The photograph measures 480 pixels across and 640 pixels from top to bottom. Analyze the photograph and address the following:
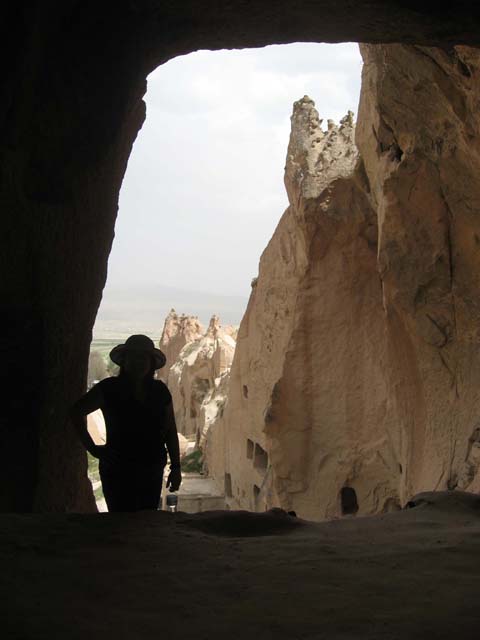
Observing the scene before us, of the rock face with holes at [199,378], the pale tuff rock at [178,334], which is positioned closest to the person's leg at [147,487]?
the rock face with holes at [199,378]

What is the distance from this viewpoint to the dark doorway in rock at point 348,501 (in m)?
9.58

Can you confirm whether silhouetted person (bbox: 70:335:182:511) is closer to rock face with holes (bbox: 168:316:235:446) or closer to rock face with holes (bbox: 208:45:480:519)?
rock face with holes (bbox: 208:45:480:519)

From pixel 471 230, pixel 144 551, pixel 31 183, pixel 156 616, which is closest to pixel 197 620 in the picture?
pixel 156 616

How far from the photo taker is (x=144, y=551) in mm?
2287

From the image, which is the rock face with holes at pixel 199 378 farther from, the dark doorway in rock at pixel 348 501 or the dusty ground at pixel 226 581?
the dusty ground at pixel 226 581

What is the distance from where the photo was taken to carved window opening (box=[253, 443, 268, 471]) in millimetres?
12906

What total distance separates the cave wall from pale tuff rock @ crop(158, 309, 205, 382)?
28.5m

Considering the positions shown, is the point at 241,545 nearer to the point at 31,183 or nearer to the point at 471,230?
the point at 31,183

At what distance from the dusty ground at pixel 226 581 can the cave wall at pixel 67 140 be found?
3.04 ft

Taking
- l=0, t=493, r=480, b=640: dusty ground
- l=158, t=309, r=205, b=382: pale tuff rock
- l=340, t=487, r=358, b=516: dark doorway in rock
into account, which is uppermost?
l=158, t=309, r=205, b=382: pale tuff rock

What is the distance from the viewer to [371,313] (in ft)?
32.0

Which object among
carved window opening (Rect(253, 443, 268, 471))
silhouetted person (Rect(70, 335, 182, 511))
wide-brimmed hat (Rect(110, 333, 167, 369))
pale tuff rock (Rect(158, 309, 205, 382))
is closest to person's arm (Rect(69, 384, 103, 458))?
silhouetted person (Rect(70, 335, 182, 511))

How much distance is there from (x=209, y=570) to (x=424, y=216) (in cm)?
429

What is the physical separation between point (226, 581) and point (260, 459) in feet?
36.9
